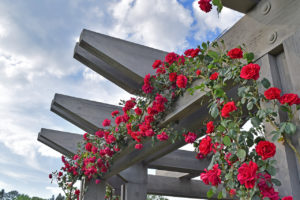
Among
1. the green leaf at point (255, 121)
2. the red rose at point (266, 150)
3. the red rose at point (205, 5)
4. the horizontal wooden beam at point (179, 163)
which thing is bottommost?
the red rose at point (266, 150)

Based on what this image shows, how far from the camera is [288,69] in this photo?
1515 millimetres

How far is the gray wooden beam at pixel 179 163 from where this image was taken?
4.89 m

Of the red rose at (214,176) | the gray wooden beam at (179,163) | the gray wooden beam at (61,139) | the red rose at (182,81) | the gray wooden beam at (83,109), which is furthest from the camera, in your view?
the gray wooden beam at (61,139)

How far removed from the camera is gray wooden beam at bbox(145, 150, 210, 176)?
489 centimetres

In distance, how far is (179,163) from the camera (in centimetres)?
495

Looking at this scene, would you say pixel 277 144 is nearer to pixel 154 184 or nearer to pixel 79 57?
pixel 79 57

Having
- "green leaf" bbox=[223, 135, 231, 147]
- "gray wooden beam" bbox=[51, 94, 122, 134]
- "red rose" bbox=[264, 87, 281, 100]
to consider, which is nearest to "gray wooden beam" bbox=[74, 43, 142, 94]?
"gray wooden beam" bbox=[51, 94, 122, 134]

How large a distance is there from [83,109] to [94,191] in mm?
1783

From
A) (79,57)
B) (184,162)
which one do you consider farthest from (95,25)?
(184,162)

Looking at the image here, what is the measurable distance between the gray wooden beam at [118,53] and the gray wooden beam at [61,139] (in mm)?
2894

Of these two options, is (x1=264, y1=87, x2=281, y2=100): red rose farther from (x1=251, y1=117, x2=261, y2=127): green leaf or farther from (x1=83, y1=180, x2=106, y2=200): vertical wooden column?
(x1=83, y1=180, x2=106, y2=200): vertical wooden column

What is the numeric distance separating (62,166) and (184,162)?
7.00 ft

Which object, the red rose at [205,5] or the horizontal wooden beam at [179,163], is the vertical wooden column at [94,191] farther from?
the red rose at [205,5]

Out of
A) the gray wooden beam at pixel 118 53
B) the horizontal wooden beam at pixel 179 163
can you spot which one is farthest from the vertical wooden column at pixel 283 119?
the horizontal wooden beam at pixel 179 163
